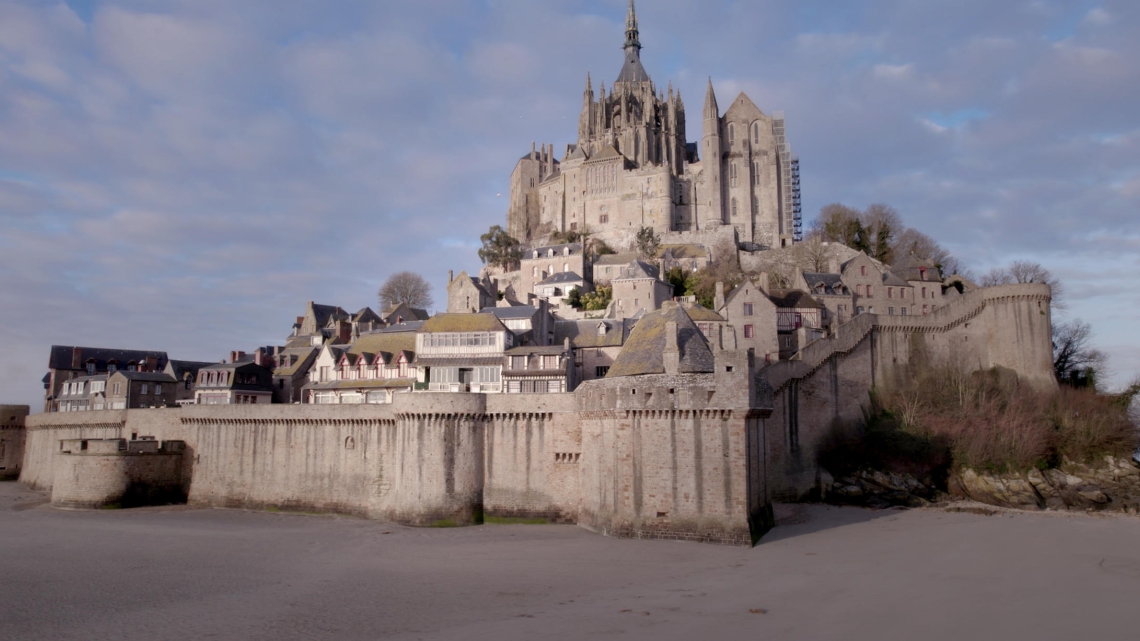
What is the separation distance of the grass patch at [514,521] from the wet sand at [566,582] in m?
0.47

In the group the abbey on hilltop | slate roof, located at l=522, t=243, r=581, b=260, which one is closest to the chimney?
slate roof, located at l=522, t=243, r=581, b=260

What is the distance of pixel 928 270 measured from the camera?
53.1 m

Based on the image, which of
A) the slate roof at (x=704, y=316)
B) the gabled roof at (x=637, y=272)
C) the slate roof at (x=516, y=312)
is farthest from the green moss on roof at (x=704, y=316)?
the gabled roof at (x=637, y=272)

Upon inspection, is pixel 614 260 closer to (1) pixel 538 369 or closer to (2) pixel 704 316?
(2) pixel 704 316

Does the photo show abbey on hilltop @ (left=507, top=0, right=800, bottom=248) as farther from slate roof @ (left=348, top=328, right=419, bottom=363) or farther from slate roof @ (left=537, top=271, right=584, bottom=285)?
slate roof @ (left=348, top=328, right=419, bottom=363)

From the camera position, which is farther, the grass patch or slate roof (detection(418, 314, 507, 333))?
slate roof (detection(418, 314, 507, 333))

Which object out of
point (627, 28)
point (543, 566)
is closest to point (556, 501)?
point (543, 566)

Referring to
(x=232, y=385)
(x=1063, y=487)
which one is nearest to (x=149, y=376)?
(x=232, y=385)

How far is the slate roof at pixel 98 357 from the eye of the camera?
60.8 metres

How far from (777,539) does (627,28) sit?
99186 millimetres

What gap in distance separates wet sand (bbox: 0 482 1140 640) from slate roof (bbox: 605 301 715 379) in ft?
19.6

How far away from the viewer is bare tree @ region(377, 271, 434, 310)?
289 ft

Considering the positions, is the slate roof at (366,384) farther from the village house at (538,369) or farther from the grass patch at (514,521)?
the grass patch at (514,521)

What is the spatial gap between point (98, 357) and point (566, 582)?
55.4 m
